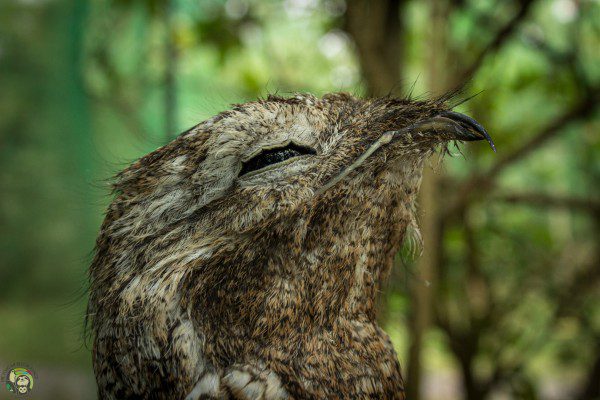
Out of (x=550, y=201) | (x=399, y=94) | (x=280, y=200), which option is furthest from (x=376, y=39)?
(x=280, y=200)

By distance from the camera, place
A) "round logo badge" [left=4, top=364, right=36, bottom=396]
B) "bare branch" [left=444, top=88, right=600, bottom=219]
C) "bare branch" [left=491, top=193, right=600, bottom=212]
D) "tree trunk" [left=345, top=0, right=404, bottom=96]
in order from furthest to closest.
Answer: "bare branch" [left=491, top=193, right=600, bottom=212]
"bare branch" [left=444, top=88, right=600, bottom=219]
"tree trunk" [left=345, top=0, right=404, bottom=96]
"round logo badge" [left=4, top=364, right=36, bottom=396]

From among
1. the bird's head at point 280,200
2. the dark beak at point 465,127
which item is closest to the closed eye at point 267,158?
the bird's head at point 280,200

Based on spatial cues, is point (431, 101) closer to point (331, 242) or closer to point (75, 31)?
point (331, 242)

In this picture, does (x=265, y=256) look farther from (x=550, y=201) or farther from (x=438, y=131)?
(x=550, y=201)

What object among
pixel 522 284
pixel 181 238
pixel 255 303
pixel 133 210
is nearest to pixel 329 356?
pixel 255 303

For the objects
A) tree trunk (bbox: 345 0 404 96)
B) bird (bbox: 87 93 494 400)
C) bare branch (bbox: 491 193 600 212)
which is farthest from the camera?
bare branch (bbox: 491 193 600 212)

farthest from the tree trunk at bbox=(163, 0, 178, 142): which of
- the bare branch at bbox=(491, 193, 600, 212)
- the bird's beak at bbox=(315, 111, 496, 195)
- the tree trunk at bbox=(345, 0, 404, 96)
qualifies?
the bare branch at bbox=(491, 193, 600, 212)

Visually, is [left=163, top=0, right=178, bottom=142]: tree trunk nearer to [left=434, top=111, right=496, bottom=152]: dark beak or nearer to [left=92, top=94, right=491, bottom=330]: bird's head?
[left=92, top=94, right=491, bottom=330]: bird's head
